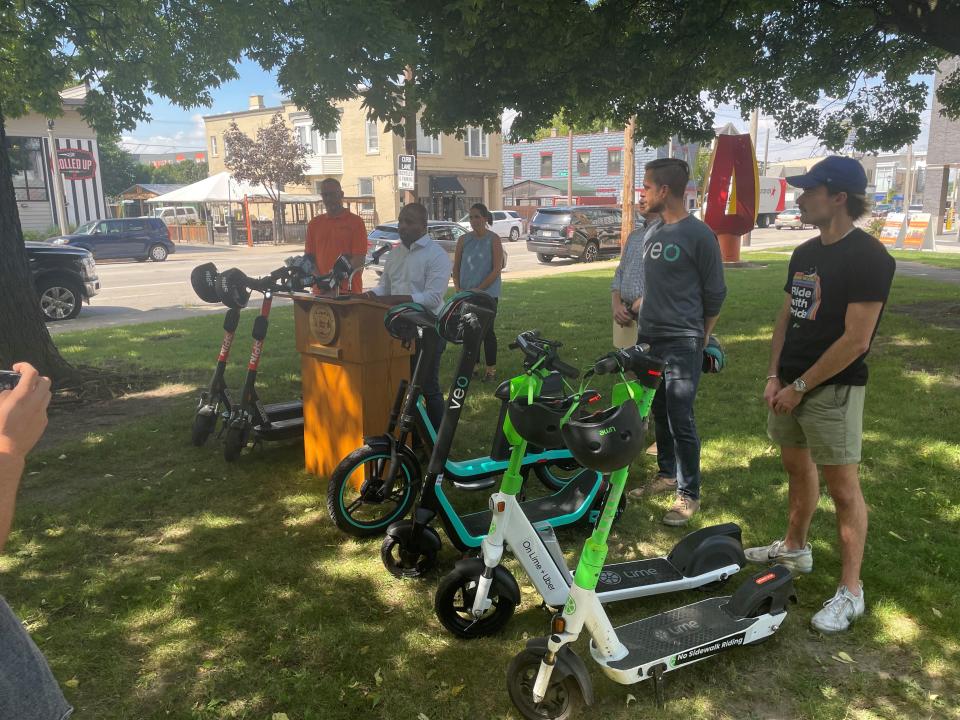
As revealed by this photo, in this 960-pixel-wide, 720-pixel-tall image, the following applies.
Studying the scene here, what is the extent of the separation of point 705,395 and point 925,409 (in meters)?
1.80

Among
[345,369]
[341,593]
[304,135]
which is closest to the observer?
[341,593]

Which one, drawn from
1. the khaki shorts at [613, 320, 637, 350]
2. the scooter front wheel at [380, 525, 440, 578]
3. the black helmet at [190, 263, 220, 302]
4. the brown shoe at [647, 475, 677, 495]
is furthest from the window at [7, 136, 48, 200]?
the brown shoe at [647, 475, 677, 495]

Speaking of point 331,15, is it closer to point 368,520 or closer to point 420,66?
point 420,66

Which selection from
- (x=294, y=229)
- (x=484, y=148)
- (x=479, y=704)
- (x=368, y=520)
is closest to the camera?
(x=479, y=704)

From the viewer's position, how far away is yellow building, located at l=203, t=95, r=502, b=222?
38812mm

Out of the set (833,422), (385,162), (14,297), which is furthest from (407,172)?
(385,162)

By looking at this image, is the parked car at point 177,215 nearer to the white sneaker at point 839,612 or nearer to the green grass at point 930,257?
the green grass at point 930,257

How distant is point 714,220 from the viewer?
13.7 m

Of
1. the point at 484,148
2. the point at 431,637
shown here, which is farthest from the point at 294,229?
the point at 431,637

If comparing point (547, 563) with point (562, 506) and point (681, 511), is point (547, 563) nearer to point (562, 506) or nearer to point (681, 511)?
point (562, 506)

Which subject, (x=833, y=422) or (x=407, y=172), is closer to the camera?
(x=833, y=422)

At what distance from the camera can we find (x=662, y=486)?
4.54 m

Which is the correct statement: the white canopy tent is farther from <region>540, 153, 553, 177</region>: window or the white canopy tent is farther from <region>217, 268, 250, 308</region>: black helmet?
<region>217, 268, 250, 308</region>: black helmet

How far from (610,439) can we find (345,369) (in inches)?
→ 100
